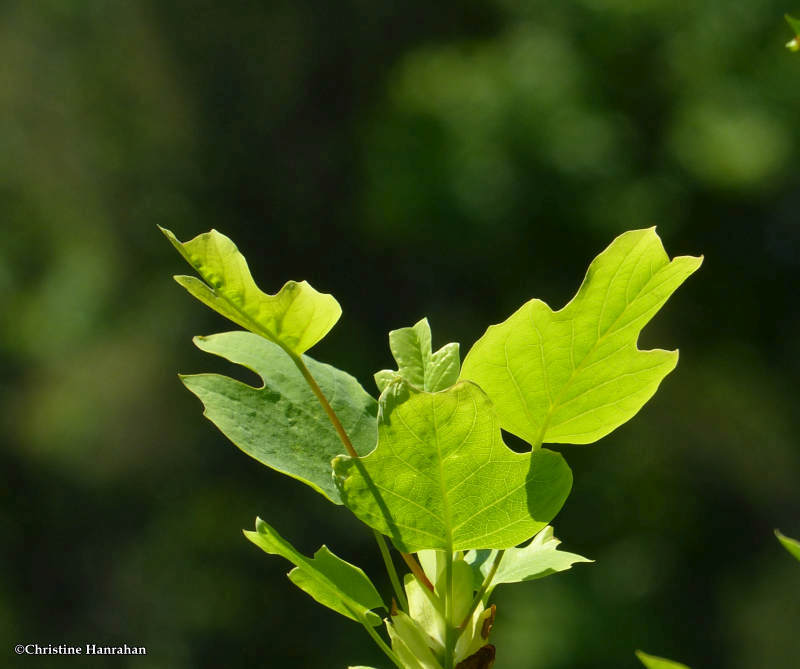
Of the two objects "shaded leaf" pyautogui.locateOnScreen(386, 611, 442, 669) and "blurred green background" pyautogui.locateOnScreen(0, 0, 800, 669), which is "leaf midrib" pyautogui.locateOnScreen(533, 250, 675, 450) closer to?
"shaded leaf" pyautogui.locateOnScreen(386, 611, 442, 669)

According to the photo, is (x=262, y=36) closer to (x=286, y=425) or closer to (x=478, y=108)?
(x=478, y=108)

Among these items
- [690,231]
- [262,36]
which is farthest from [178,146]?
[690,231]

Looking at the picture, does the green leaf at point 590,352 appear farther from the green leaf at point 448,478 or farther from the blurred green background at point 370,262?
the blurred green background at point 370,262

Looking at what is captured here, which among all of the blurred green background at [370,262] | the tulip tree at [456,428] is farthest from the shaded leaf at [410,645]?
the blurred green background at [370,262]

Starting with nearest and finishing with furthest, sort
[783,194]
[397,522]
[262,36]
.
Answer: [397,522], [783,194], [262,36]

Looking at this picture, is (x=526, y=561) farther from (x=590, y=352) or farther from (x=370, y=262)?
(x=370, y=262)

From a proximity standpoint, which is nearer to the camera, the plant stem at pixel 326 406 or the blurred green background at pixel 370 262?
the plant stem at pixel 326 406
